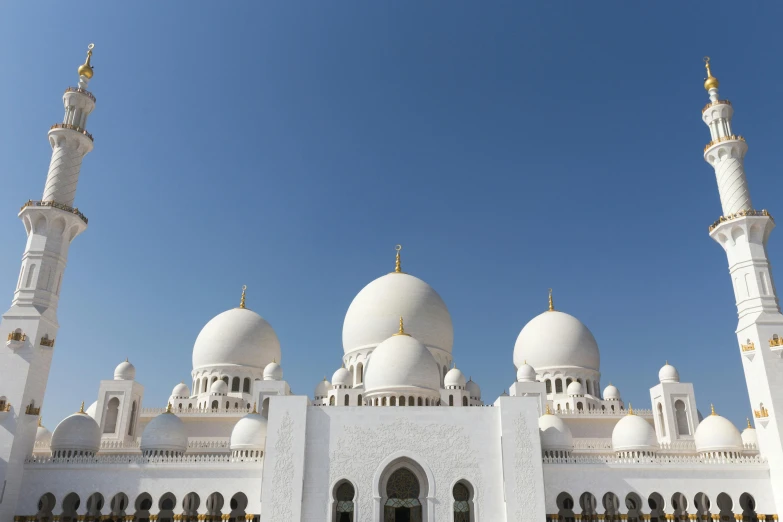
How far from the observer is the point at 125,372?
2595 centimetres

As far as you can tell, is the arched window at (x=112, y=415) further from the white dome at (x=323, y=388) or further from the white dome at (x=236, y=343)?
the white dome at (x=323, y=388)

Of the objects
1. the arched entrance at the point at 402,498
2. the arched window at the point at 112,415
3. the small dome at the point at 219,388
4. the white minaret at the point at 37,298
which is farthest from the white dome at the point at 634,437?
the arched window at the point at 112,415

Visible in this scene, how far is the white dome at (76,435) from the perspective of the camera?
19.8 metres

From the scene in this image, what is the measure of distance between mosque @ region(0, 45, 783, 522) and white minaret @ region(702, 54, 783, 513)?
2.0 inches

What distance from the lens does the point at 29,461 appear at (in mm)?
18844

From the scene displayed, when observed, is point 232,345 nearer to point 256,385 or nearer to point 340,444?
point 256,385

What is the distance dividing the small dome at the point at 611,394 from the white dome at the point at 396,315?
771 centimetres

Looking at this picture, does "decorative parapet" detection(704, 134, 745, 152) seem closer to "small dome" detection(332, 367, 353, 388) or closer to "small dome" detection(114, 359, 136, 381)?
"small dome" detection(332, 367, 353, 388)

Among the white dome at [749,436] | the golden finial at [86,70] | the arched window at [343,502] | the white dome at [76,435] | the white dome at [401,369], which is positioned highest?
the golden finial at [86,70]

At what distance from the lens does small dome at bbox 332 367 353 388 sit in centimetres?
2455

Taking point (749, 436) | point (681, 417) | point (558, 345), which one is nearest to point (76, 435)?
point (558, 345)

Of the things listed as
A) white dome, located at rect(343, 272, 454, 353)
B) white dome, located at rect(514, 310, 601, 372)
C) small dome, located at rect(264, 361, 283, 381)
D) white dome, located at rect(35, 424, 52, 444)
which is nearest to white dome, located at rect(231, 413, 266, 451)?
small dome, located at rect(264, 361, 283, 381)

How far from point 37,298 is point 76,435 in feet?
15.8

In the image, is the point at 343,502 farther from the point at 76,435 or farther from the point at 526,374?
the point at 526,374
